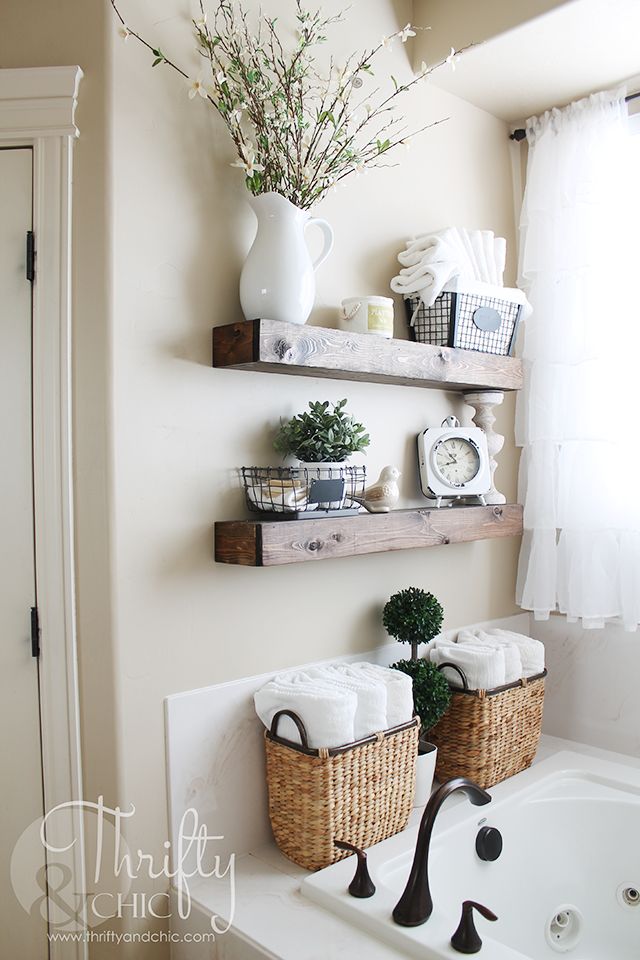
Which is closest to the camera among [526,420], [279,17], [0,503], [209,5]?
[0,503]

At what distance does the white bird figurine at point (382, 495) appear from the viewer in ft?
6.09

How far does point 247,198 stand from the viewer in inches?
68.0

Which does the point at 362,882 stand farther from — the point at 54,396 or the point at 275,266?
the point at 275,266

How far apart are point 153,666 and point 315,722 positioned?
0.34 metres

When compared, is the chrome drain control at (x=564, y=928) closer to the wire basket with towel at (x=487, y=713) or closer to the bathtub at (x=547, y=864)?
the bathtub at (x=547, y=864)

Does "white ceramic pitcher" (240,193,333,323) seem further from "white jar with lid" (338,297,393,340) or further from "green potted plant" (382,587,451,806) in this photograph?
"green potted plant" (382,587,451,806)

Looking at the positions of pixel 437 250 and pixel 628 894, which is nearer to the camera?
pixel 628 894

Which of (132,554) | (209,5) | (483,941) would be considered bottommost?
(483,941)

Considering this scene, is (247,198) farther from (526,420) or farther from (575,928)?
(575,928)

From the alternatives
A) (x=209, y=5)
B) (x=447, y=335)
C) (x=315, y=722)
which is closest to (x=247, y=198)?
(x=209, y=5)

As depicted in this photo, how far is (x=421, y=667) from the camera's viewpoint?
190cm

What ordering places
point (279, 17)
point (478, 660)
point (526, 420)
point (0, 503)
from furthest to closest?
1. point (526, 420)
2. point (478, 660)
3. point (279, 17)
4. point (0, 503)

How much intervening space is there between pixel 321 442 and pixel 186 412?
0.98 feet

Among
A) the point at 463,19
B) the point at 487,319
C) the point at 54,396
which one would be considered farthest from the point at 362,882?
the point at 463,19
